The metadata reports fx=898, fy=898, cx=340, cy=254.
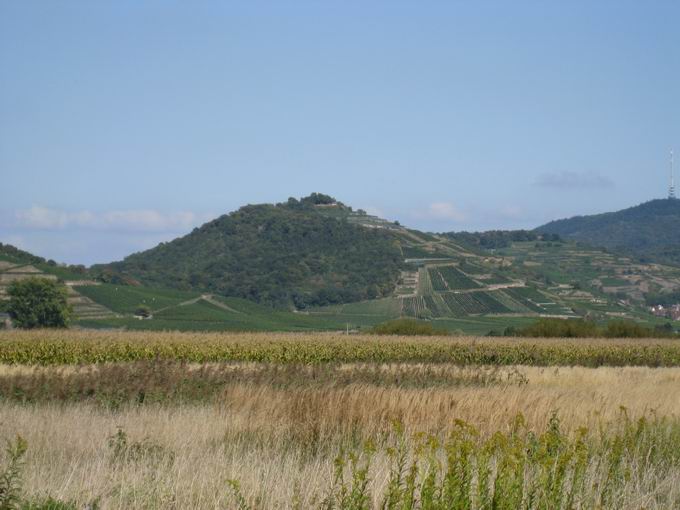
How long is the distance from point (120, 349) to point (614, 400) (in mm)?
26623

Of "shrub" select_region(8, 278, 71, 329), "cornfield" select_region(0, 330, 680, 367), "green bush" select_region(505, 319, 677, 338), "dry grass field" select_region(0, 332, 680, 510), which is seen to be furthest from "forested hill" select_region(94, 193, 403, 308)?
"dry grass field" select_region(0, 332, 680, 510)

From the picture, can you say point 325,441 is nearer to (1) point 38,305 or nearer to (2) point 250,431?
(2) point 250,431

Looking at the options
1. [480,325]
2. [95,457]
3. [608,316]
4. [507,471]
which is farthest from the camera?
[608,316]

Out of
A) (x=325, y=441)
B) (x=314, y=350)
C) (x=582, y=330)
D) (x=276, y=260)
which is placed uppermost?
(x=276, y=260)

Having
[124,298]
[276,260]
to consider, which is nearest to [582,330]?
[124,298]

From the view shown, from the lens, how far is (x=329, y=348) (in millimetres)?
42938

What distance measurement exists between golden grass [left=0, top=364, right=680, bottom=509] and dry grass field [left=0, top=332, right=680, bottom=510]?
0.10ft

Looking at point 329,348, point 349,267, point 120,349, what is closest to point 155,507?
point 120,349

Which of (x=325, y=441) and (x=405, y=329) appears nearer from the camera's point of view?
(x=325, y=441)

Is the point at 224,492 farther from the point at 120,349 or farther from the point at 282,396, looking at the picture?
the point at 120,349

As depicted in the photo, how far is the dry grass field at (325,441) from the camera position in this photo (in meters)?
7.12

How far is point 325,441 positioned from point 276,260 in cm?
14663

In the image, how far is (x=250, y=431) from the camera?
37.6ft

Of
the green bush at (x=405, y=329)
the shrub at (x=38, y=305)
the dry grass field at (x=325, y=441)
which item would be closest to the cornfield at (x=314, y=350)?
the green bush at (x=405, y=329)
